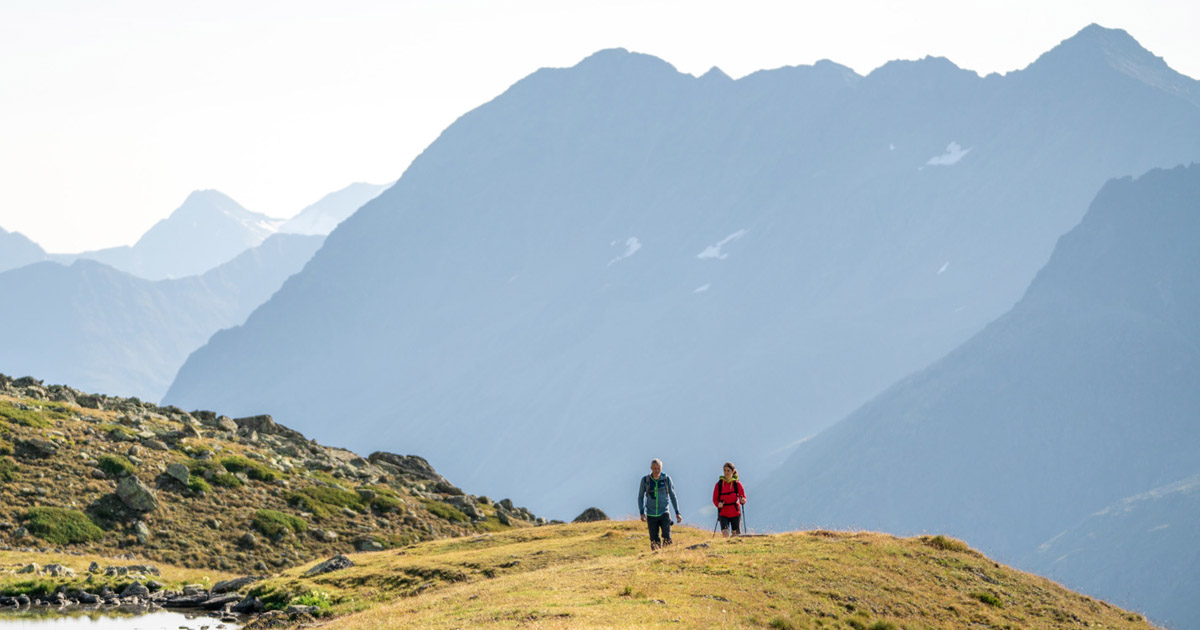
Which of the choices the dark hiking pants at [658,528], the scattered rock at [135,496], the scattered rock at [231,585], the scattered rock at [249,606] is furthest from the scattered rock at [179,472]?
the dark hiking pants at [658,528]

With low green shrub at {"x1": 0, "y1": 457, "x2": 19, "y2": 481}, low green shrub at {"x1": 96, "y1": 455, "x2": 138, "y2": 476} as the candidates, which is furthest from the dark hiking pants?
low green shrub at {"x1": 0, "y1": 457, "x2": 19, "y2": 481}

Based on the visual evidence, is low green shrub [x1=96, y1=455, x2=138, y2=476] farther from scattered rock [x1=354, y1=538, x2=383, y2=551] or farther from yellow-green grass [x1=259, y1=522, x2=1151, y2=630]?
yellow-green grass [x1=259, y1=522, x2=1151, y2=630]

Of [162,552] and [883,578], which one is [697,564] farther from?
[162,552]

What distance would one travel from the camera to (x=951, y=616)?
36156 mm

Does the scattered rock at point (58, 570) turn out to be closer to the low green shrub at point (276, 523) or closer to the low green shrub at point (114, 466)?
the low green shrub at point (276, 523)

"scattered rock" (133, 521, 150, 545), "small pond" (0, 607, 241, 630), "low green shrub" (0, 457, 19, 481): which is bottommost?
"small pond" (0, 607, 241, 630)

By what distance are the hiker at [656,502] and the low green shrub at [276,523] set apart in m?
31.1

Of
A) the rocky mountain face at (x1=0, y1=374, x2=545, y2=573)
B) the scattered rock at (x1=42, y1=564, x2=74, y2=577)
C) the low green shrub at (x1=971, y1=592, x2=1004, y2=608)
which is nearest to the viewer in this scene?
the low green shrub at (x1=971, y1=592, x2=1004, y2=608)

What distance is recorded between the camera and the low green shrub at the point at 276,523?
65.1 metres

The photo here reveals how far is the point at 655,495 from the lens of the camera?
41.1 meters

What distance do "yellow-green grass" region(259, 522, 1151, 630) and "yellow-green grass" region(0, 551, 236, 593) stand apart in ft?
18.2

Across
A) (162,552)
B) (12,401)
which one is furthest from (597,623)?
(12,401)

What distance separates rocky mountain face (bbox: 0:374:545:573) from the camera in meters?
59.4

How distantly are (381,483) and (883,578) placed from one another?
55.2 metres
